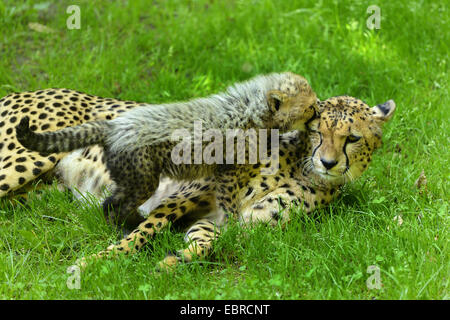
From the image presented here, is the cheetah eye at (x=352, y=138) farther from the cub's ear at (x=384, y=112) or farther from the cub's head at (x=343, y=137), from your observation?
the cub's ear at (x=384, y=112)

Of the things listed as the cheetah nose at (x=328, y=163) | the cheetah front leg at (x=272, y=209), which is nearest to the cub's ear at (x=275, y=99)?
the cheetah nose at (x=328, y=163)

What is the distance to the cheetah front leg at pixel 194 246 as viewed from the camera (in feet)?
12.9

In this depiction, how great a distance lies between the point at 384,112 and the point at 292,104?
0.72 m

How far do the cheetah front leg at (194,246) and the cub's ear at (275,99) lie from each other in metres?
0.93

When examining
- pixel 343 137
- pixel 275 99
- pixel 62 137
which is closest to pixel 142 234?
pixel 62 137

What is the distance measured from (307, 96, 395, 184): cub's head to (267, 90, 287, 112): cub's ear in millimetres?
251

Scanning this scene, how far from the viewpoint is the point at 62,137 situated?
4.15 meters

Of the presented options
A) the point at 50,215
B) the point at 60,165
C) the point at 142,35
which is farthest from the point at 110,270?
the point at 142,35

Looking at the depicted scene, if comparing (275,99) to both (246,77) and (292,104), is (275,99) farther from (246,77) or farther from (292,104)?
(246,77)

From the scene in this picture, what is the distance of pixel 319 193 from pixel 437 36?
10.2 ft

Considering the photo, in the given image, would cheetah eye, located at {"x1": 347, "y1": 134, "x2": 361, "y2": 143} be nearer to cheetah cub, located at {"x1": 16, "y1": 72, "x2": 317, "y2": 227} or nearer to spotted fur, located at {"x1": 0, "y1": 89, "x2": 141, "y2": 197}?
cheetah cub, located at {"x1": 16, "y1": 72, "x2": 317, "y2": 227}

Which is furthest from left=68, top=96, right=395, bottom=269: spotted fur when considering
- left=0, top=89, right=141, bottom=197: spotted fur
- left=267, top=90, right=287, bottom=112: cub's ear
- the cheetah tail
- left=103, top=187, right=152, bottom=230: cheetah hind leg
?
left=0, top=89, right=141, bottom=197: spotted fur

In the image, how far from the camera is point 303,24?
702cm
